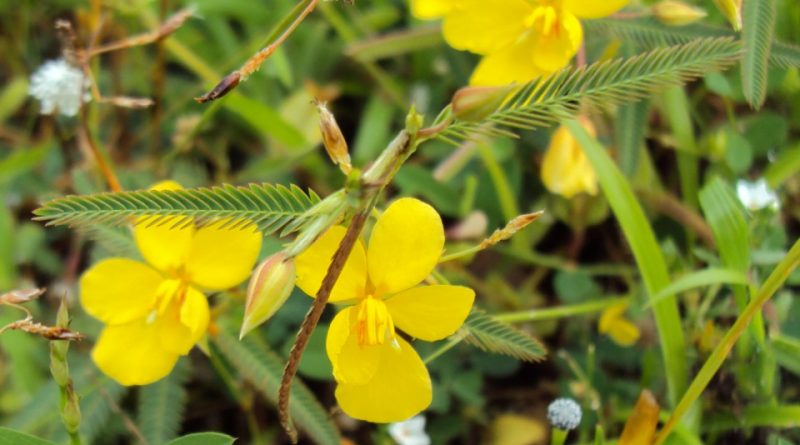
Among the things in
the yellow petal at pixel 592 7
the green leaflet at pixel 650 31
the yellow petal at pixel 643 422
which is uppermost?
the yellow petal at pixel 592 7

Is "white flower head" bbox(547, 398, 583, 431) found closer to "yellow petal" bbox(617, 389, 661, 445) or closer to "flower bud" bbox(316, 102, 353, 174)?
"yellow petal" bbox(617, 389, 661, 445)

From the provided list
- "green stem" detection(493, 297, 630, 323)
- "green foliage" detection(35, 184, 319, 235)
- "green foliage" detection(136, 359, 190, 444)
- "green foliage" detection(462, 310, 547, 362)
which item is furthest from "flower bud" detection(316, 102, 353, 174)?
"green foliage" detection(136, 359, 190, 444)

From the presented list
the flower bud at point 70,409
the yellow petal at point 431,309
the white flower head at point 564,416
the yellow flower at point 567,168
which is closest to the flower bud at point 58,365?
the flower bud at point 70,409

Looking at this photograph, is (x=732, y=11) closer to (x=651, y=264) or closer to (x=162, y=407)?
(x=651, y=264)

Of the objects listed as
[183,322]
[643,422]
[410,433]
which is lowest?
[410,433]

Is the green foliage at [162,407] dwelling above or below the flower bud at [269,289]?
below

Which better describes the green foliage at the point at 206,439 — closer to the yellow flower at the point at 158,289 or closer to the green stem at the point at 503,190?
the yellow flower at the point at 158,289

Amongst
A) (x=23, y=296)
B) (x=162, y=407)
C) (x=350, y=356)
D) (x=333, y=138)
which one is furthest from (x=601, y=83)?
(x=162, y=407)

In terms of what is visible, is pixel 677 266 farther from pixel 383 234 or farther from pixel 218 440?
pixel 218 440
